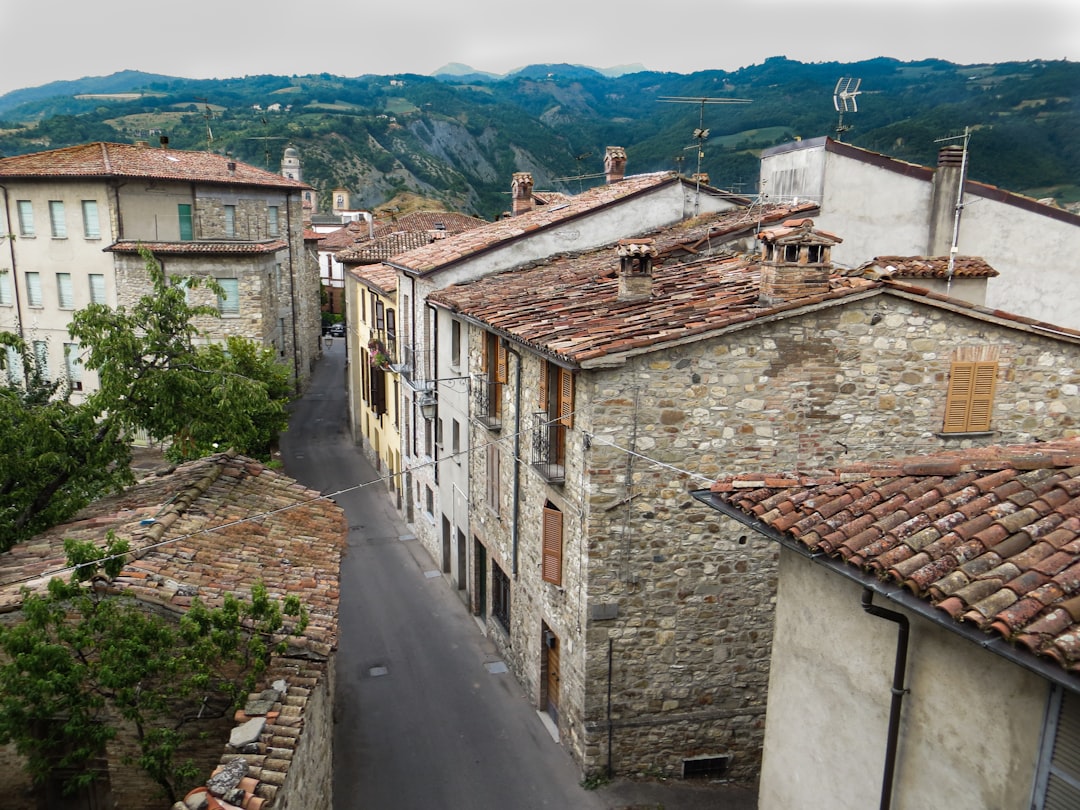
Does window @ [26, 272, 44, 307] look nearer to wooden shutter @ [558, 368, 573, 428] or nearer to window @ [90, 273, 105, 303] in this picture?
window @ [90, 273, 105, 303]

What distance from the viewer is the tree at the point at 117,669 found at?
8164 millimetres

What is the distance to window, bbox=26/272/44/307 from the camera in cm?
3493

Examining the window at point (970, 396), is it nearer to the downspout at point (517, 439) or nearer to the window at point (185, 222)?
the downspout at point (517, 439)

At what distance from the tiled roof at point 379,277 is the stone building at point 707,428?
13.1 meters

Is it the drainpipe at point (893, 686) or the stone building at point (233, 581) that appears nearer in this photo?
the drainpipe at point (893, 686)

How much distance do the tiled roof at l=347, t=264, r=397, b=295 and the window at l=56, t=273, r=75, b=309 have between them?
38.1 feet

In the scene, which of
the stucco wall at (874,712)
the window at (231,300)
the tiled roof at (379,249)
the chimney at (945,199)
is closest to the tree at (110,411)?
the stucco wall at (874,712)

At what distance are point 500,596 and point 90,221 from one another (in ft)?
80.6

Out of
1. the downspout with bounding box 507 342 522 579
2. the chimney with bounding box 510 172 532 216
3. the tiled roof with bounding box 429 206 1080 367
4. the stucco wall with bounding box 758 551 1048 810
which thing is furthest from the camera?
the chimney with bounding box 510 172 532 216

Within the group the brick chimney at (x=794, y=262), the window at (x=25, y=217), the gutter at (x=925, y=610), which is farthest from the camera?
the window at (x=25, y=217)

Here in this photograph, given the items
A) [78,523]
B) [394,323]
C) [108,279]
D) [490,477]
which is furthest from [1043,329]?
[108,279]

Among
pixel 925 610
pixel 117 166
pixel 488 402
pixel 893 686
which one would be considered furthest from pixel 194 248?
pixel 925 610

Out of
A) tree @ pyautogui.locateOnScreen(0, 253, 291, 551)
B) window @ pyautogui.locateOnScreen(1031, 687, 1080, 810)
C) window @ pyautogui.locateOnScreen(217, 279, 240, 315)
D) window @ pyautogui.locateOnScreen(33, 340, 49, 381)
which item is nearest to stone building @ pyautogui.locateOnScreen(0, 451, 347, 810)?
tree @ pyautogui.locateOnScreen(0, 253, 291, 551)

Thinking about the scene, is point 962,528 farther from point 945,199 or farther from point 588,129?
point 588,129
